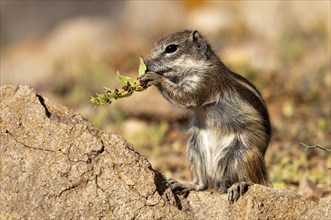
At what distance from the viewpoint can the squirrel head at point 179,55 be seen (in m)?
6.64

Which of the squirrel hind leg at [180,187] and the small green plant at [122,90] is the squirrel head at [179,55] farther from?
the squirrel hind leg at [180,187]

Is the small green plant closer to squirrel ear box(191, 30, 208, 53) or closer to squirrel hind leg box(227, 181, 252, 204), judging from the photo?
squirrel ear box(191, 30, 208, 53)

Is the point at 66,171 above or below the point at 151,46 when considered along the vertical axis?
below

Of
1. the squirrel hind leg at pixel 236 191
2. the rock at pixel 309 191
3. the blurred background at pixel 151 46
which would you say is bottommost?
the squirrel hind leg at pixel 236 191

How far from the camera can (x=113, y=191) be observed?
5012 mm

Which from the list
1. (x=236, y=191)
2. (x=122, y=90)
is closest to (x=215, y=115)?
(x=122, y=90)

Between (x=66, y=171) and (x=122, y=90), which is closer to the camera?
(x=66, y=171)

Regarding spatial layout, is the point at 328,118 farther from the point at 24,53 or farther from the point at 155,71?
the point at 24,53

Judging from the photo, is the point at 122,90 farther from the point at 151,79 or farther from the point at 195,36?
the point at 195,36

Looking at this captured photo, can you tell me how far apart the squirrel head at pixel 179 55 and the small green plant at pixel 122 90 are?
0.25 metres

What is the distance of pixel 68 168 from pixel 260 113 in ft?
7.05

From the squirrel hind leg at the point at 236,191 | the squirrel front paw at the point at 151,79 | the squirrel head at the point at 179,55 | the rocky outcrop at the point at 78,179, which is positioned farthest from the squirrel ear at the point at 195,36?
the rocky outcrop at the point at 78,179

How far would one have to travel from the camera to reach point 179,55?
6.84m

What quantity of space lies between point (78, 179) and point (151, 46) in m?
8.14
